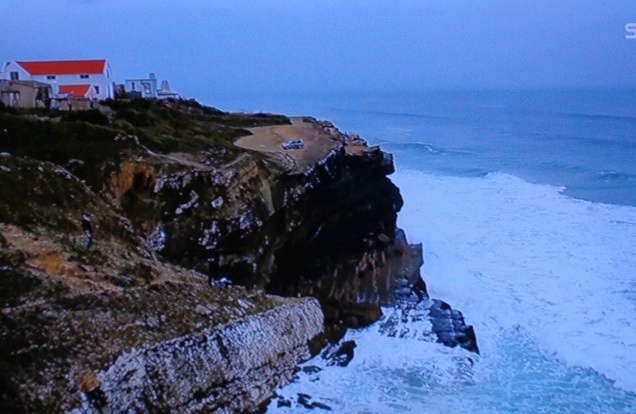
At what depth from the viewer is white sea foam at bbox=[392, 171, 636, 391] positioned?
2286cm

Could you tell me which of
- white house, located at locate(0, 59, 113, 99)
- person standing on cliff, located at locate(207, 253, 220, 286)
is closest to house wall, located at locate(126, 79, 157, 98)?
white house, located at locate(0, 59, 113, 99)

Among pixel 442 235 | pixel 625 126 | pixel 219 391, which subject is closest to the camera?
pixel 219 391

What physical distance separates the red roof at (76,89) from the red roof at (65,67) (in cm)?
88

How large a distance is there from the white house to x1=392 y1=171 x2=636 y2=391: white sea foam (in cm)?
1930

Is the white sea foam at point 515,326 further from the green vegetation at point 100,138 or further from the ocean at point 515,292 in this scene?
the green vegetation at point 100,138

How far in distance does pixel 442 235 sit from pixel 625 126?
192ft

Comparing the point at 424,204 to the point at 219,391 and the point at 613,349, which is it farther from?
the point at 219,391

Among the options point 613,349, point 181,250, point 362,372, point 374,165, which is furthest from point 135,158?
point 613,349

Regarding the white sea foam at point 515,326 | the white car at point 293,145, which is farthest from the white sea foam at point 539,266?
the white car at point 293,145

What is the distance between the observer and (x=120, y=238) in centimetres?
1897

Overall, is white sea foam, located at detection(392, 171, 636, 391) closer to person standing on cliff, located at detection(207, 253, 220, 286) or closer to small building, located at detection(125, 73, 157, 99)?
person standing on cliff, located at detection(207, 253, 220, 286)

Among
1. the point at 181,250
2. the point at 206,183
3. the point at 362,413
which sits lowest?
the point at 362,413

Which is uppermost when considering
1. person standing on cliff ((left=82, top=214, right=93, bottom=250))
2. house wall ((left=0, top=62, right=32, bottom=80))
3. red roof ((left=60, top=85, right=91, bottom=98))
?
house wall ((left=0, top=62, right=32, bottom=80))

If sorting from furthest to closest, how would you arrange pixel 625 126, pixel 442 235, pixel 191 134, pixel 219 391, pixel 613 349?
pixel 625 126
pixel 442 235
pixel 191 134
pixel 613 349
pixel 219 391
